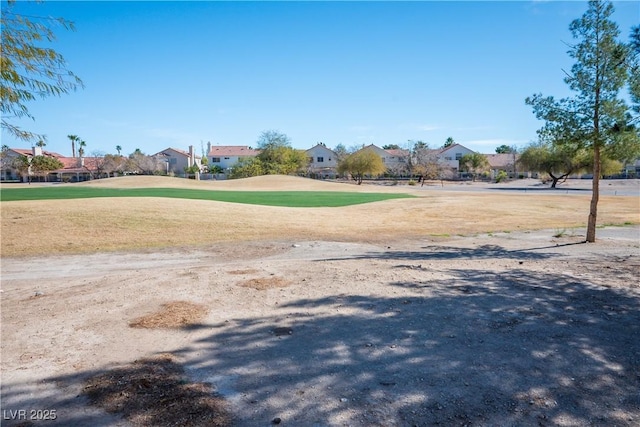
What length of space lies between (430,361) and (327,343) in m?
1.28

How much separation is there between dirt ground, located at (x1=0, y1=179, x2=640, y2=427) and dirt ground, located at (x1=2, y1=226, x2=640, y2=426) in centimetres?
2

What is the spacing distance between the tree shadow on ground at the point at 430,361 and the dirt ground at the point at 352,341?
2cm

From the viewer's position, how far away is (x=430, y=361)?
4477mm

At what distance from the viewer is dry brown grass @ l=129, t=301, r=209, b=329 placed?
19.0 ft

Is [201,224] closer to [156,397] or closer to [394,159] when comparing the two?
[156,397]

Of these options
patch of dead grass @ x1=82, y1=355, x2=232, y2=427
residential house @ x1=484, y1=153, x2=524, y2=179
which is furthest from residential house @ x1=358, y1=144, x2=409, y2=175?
patch of dead grass @ x1=82, y1=355, x2=232, y2=427

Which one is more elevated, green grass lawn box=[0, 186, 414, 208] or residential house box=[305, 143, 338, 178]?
residential house box=[305, 143, 338, 178]

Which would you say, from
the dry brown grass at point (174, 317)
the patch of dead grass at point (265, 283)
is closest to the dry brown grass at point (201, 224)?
the patch of dead grass at point (265, 283)

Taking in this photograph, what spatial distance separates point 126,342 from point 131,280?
3.61m

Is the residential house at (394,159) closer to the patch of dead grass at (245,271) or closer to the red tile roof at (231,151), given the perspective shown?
the red tile roof at (231,151)

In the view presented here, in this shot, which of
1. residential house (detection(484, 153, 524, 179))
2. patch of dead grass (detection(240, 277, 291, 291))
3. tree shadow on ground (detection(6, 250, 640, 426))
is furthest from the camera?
residential house (detection(484, 153, 524, 179))

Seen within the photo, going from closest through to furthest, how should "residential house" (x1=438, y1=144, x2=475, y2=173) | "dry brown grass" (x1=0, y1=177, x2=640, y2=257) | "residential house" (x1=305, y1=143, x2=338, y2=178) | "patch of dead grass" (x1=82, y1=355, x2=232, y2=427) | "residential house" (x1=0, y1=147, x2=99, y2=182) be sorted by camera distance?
"patch of dead grass" (x1=82, y1=355, x2=232, y2=427)
"dry brown grass" (x1=0, y1=177, x2=640, y2=257)
"residential house" (x1=0, y1=147, x2=99, y2=182)
"residential house" (x1=438, y1=144, x2=475, y2=173)
"residential house" (x1=305, y1=143, x2=338, y2=178)

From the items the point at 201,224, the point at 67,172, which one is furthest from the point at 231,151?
the point at 201,224

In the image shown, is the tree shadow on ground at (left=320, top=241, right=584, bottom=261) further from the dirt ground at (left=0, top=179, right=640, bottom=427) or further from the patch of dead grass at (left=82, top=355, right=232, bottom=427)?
the patch of dead grass at (left=82, top=355, right=232, bottom=427)
